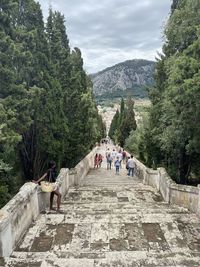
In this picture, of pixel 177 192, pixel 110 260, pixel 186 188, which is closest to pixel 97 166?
pixel 177 192

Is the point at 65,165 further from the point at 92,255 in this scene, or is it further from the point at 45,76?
the point at 92,255

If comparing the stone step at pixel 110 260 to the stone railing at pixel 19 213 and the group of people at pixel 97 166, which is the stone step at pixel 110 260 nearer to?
the stone railing at pixel 19 213

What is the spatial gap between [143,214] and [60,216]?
2069 mm

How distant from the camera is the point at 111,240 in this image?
265 inches

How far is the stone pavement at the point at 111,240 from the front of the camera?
5766mm

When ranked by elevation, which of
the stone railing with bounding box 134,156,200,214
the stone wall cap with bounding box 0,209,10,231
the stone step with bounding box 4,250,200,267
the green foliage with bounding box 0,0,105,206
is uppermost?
the green foliage with bounding box 0,0,105,206

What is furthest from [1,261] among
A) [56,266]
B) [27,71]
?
[27,71]

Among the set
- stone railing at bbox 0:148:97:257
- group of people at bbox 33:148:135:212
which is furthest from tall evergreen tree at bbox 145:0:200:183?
stone railing at bbox 0:148:97:257

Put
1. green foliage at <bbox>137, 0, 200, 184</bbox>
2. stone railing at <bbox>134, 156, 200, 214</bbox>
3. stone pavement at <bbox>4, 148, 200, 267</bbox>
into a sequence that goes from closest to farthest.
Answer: stone pavement at <bbox>4, 148, 200, 267</bbox>
stone railing at <bbox>134, 156, 200, 214</bbox>
green foliage at <bbox>137, 0, 200, 184</bbox>

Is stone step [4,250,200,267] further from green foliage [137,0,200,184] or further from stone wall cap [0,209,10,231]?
green foliage [137,0,200,184]

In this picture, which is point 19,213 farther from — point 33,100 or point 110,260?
point 33,100

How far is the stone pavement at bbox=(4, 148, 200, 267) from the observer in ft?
18.9

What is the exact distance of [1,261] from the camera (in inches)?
220

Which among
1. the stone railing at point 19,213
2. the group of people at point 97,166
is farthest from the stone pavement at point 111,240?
the group of people at point 97,166
